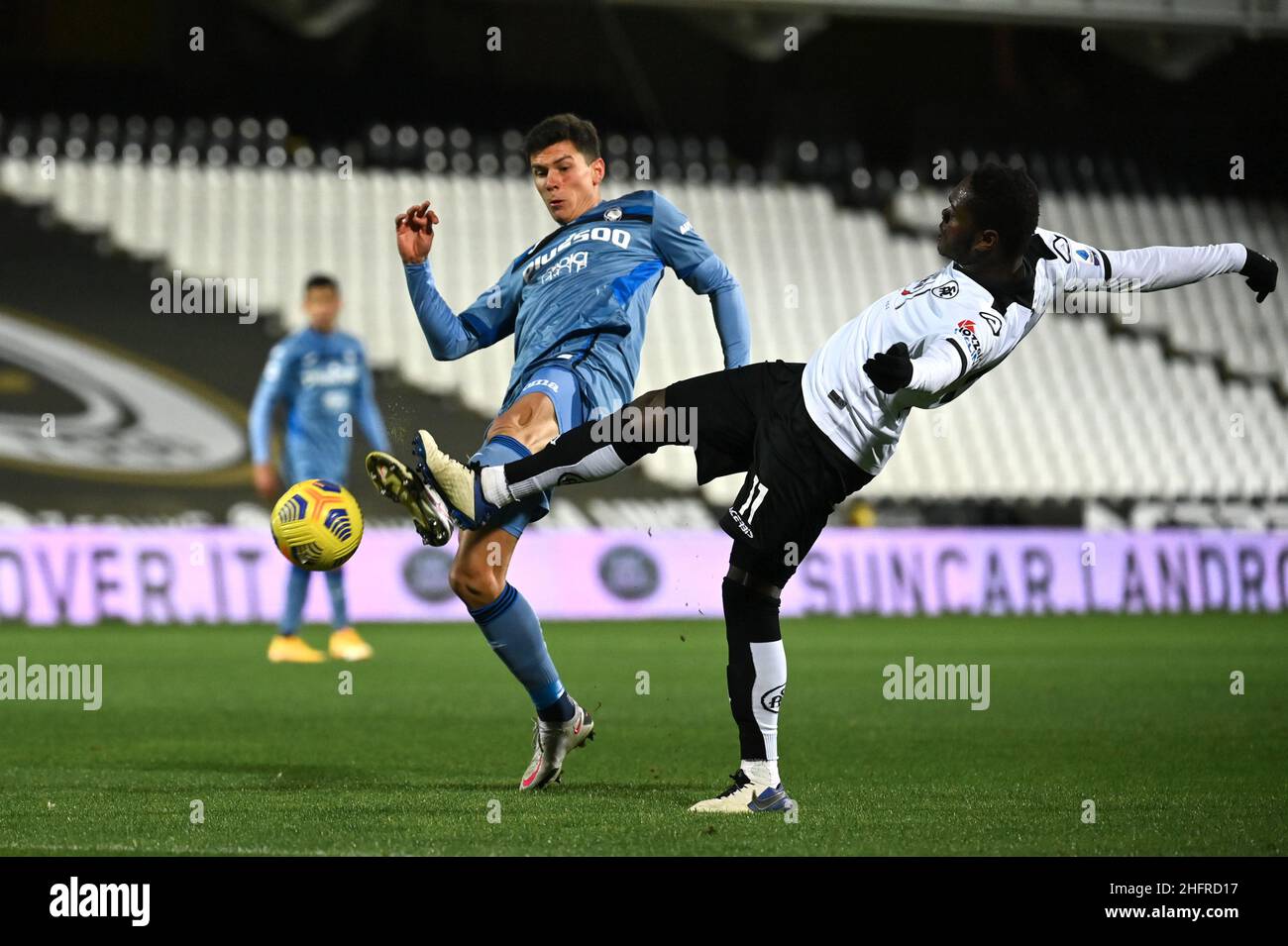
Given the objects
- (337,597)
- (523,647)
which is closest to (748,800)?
(523,647)

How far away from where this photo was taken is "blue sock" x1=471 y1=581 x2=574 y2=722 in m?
6.22

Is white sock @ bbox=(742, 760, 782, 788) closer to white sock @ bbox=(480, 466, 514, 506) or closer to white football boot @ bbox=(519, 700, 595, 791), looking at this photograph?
white football boot @ bbox=(519, 700, 595, 791)

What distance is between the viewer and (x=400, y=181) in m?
22.4

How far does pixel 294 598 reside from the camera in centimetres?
1180

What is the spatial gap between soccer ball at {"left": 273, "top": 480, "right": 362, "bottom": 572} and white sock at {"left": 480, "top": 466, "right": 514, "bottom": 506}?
62 centimetres

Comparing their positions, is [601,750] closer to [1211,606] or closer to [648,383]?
[1211,606]

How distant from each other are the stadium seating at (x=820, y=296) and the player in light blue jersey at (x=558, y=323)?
13877 millimetres

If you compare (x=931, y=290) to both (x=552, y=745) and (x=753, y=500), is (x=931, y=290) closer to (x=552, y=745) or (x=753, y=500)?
(x=753, y=500)

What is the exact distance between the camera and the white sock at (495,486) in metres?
5.63

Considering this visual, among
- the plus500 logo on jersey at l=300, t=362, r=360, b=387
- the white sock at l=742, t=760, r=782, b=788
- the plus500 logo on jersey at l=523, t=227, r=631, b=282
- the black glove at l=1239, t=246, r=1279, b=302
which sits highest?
the plus500 logo on jersey at l=300, t=362, r=360, b=387

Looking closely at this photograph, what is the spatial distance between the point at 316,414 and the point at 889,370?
8124 mm

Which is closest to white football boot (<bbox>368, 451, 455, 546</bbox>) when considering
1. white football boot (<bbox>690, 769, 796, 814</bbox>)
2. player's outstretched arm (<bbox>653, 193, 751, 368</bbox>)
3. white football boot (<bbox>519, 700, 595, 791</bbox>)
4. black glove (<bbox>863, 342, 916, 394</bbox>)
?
white football boot (<bbox>519, 700, 595, 791</bbox>)

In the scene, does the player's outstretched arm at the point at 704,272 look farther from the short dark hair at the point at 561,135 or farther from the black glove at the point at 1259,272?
the black glove at the point at 1259,272

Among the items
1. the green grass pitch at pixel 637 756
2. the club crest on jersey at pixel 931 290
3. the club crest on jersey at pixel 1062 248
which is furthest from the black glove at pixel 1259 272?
the green grass pitch at pixel 637 756
